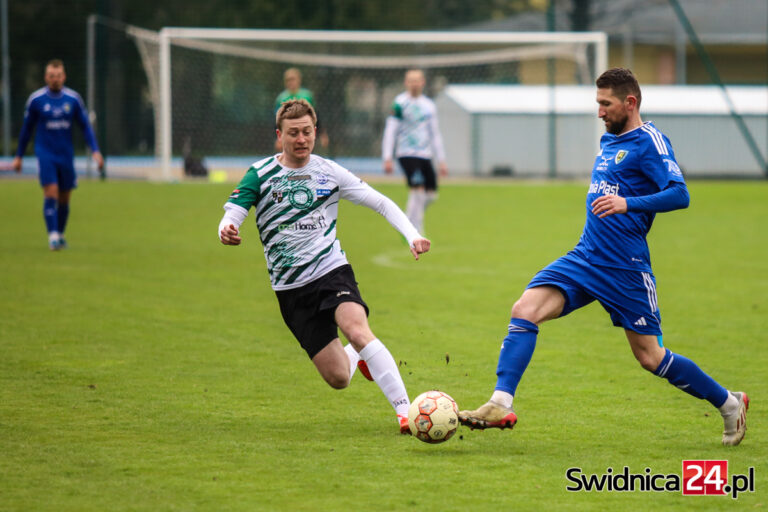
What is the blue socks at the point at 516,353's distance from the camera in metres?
5.53

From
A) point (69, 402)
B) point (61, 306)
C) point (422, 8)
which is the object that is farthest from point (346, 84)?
point (69, 402)

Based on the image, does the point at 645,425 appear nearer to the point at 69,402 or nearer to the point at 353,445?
the point at 353,445

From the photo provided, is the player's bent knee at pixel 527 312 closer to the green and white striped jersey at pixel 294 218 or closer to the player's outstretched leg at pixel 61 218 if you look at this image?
the green and white striped jersey at pixel 294 218

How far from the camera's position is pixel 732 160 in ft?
94.7

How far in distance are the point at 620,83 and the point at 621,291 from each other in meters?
1.08

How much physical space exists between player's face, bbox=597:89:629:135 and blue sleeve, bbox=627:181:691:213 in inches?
19.0

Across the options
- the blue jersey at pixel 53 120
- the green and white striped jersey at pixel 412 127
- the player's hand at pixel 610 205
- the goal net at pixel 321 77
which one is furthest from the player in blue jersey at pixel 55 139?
the goal net at pixel 321 77

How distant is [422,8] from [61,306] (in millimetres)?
22647

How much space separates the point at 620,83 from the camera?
550 centimetres

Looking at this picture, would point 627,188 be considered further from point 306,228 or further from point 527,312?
point 306,228

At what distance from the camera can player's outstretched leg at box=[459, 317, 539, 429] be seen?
5.39 metres

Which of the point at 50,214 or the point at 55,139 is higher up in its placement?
the point at 55,139

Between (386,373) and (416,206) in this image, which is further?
(416,206)

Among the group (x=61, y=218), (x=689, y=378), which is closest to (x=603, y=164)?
(x=689, y=378)
